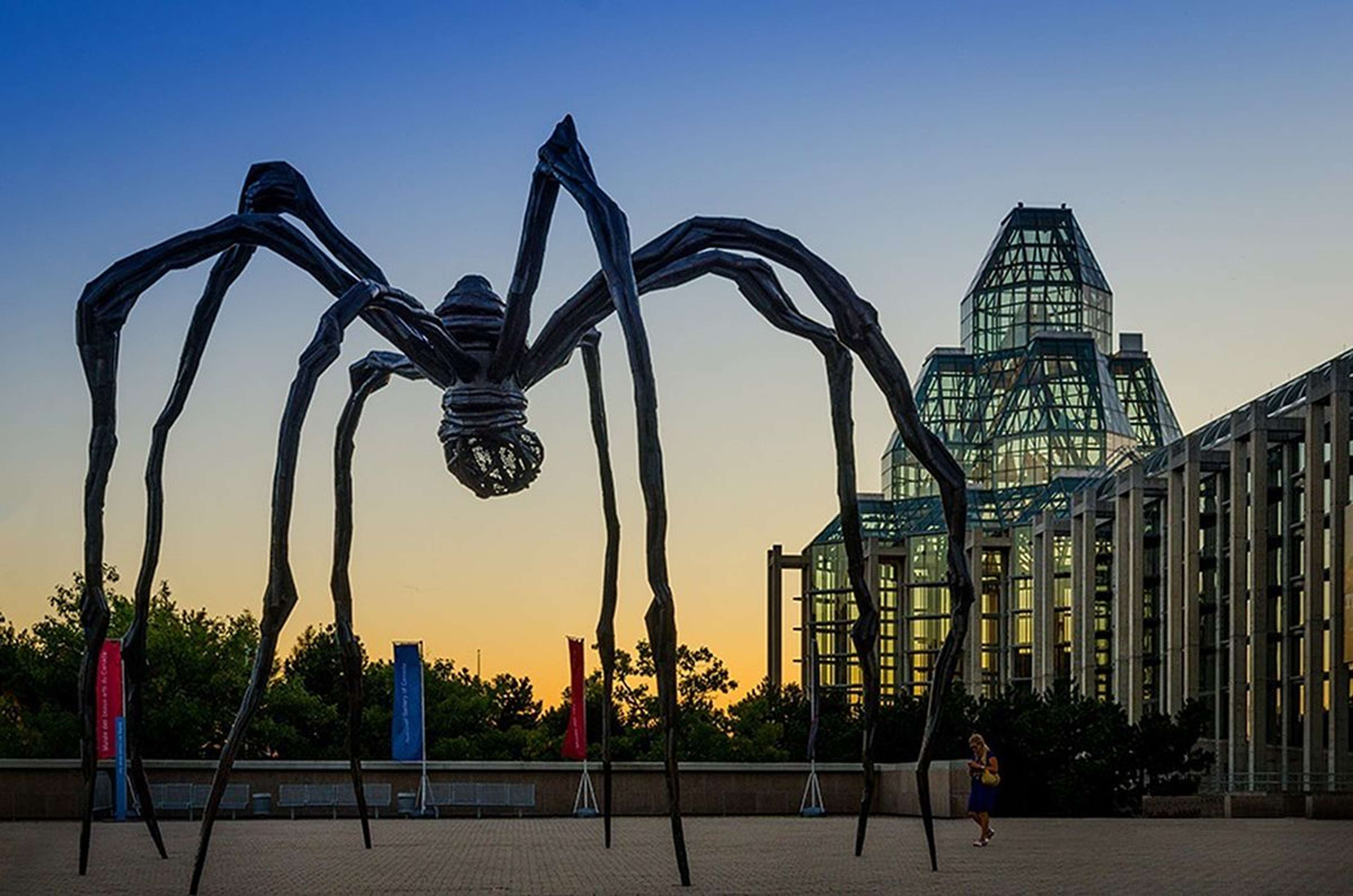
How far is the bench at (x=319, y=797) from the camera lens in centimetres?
3238

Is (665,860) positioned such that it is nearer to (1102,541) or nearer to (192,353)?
(192,353)

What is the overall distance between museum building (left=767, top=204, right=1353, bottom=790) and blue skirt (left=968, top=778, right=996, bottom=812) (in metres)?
25.7

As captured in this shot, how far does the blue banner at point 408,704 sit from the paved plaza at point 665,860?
10.2 feet

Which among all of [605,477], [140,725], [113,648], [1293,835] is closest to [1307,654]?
[1293,835]

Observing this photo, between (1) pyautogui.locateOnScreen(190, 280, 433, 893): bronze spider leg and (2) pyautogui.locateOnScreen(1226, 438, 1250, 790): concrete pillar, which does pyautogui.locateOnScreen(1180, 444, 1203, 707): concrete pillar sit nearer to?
(2) pyautogui.locateOnScreen(1226, 438, 1250, 790): concrete pillar

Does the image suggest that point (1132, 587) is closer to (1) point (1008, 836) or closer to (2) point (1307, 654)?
(2) point (1307, 654)

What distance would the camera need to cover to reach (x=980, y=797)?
2214 cm

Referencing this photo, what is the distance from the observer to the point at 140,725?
39.0 ft

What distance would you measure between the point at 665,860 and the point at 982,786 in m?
6.58

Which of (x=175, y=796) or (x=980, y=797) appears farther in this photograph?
(x=175, y=796)

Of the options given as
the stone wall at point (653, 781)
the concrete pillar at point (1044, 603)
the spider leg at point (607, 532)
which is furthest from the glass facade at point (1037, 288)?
the spider leg at point (607, 532)

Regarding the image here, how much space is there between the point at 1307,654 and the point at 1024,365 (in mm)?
36717

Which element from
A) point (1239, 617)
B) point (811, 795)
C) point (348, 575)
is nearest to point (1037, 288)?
point (1239, 617)

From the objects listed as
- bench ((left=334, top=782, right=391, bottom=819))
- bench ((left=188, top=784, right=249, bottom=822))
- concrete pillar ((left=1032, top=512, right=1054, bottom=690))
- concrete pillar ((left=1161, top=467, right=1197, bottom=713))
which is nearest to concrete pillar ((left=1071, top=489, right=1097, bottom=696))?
concrete pillar ((left=1032, top=512, right=1054, bottom=690))
